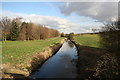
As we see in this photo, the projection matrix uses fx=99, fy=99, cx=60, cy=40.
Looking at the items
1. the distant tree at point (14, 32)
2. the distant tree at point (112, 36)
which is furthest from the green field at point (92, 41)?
the distant tree at point (14, 32)

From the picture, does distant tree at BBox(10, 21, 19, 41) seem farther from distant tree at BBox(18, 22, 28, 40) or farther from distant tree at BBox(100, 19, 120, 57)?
distant tree at BBox(100, 19, 120, 57)

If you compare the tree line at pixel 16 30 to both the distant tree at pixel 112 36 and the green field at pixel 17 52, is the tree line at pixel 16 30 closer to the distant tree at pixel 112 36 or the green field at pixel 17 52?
the green field at pixel 17 52

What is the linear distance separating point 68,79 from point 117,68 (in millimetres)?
5389

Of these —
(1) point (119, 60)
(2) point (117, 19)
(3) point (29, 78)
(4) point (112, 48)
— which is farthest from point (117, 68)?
(3) point (29, 78)

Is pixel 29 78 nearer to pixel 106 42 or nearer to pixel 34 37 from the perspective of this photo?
pixel 106 42

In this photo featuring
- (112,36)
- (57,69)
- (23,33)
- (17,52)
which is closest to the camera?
(112,36)

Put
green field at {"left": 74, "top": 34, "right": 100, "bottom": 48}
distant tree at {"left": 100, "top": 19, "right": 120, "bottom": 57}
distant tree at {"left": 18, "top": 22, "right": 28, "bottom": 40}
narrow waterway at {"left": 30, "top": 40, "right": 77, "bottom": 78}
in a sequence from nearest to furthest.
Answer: distant tree at {"left": 100, "top": 19, "right": 120, "bottom": 57}, green field at {"left": 74, "top": 34, "right": 100, "bottom": 48}, narrow waterway at {"left": 30, "top": 40, "right": 77, "bottom": 78}, distant tree at {"left": 18, "top": 22, "right": 28, "bottom": 40}

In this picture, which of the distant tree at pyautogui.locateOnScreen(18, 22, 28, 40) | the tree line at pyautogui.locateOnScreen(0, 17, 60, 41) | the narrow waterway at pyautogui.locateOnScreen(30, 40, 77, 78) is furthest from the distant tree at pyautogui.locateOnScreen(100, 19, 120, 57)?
the distant tree at pyautogui.locateOnScreen(18, 22, 28, 40)

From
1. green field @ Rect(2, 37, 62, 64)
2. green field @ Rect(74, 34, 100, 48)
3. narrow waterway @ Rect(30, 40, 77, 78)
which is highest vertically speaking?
green field @ Rect(74, 34, 100, 48)

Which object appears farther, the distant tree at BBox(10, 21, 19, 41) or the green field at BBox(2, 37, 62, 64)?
the distant tree at BBox(10, 21, 19, 41)

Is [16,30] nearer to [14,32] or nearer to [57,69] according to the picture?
[14,32]

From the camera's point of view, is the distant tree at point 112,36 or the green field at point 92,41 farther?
the green field at point 92,41

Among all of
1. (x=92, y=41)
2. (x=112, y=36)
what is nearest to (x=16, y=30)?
(x=92, y=41)

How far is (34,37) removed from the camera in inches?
2244
